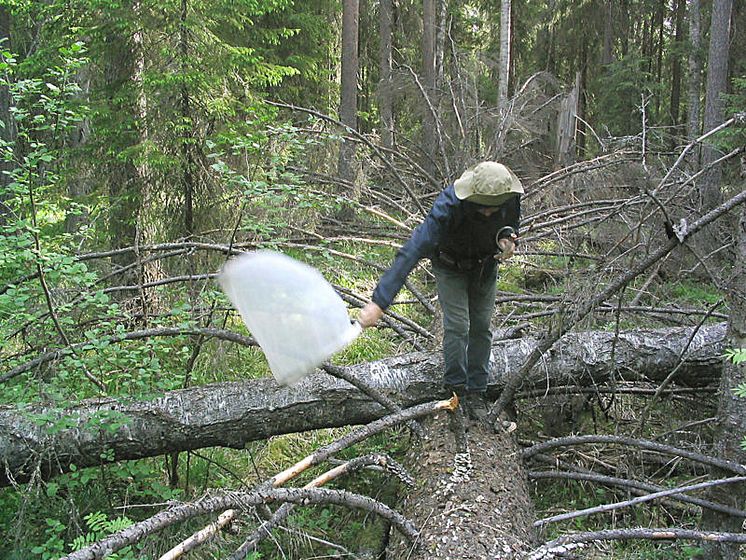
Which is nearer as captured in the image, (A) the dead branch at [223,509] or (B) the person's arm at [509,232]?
(A) the dead branch at [223,509]

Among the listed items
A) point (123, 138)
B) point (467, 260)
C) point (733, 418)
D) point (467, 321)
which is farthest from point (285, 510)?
point (123, 138)

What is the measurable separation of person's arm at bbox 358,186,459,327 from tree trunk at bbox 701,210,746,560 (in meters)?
1.48

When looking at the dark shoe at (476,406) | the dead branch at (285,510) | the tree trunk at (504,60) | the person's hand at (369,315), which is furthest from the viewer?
the tree trunk at (504,60)

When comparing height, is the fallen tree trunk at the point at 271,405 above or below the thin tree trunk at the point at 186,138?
below

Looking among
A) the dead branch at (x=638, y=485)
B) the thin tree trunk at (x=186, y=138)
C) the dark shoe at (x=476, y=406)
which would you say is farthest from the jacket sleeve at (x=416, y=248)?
the thin tree trunk at (x=186, y=138)

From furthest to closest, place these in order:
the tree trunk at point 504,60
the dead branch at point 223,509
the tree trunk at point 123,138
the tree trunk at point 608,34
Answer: the tree trunk at point 608,34 < the tree trunk at point 504,60 < the tree trunk at point 123,138 < the dead branch at point 223,509

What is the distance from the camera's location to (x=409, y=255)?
3.09 metres

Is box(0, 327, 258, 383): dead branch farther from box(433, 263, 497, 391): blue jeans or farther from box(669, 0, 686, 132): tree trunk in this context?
box(669, 0, 686, 132): tree trunk

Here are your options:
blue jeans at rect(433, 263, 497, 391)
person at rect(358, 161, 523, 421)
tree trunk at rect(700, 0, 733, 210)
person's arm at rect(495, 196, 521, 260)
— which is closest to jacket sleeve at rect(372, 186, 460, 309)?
person at rect(358, 161, 523, 421)

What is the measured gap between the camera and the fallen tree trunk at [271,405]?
3713 mm

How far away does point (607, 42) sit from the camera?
2023 centimetres

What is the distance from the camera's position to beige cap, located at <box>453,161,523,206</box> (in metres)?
3.15

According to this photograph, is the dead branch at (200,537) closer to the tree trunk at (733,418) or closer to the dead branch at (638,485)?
the dead branch at (638,485)

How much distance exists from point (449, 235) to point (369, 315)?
89cm
